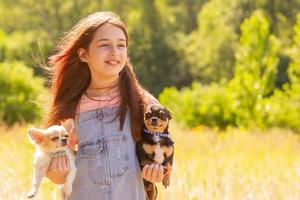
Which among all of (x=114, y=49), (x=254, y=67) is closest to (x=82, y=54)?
(x=114, y=49)

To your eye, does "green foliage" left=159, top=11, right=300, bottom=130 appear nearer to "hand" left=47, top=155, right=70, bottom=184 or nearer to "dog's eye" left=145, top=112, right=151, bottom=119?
"dog's eye" left=145, top=112, right=151, bottom=119

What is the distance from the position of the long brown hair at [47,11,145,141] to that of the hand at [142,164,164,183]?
20 centimetres

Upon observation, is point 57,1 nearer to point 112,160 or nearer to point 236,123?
point 236,123

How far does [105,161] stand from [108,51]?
55cm

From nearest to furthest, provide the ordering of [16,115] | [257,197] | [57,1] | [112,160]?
[112,160] → [257,197] → [16,115] → [57,1]

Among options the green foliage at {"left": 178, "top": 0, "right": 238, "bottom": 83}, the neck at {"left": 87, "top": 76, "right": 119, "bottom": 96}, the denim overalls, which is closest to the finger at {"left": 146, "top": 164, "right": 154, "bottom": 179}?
the denim overalls

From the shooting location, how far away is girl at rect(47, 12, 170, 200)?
3.15m

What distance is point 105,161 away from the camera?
316 cm

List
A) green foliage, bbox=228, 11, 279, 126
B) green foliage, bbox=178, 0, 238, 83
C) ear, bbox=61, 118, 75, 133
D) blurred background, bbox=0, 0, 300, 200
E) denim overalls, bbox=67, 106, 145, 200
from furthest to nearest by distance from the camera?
green foliage, bbox=178, 0, 238, 83 < green foliage, bbox=228, 11, 279, 126 < blurred background, bbox=0, 0, 300, 200 < denim overalls, bbox=67, 106, 145, 200 < ear, bbox=61, 118, 75, 133

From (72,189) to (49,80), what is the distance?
0.73m

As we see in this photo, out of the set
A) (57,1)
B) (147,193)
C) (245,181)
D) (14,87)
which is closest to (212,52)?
(57,1)

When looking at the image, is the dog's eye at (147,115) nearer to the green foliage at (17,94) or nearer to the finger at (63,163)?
the finger at (63,163)

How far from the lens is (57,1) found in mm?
44500

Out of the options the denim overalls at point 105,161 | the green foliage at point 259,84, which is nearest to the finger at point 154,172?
the denim overalls at point 105,161
